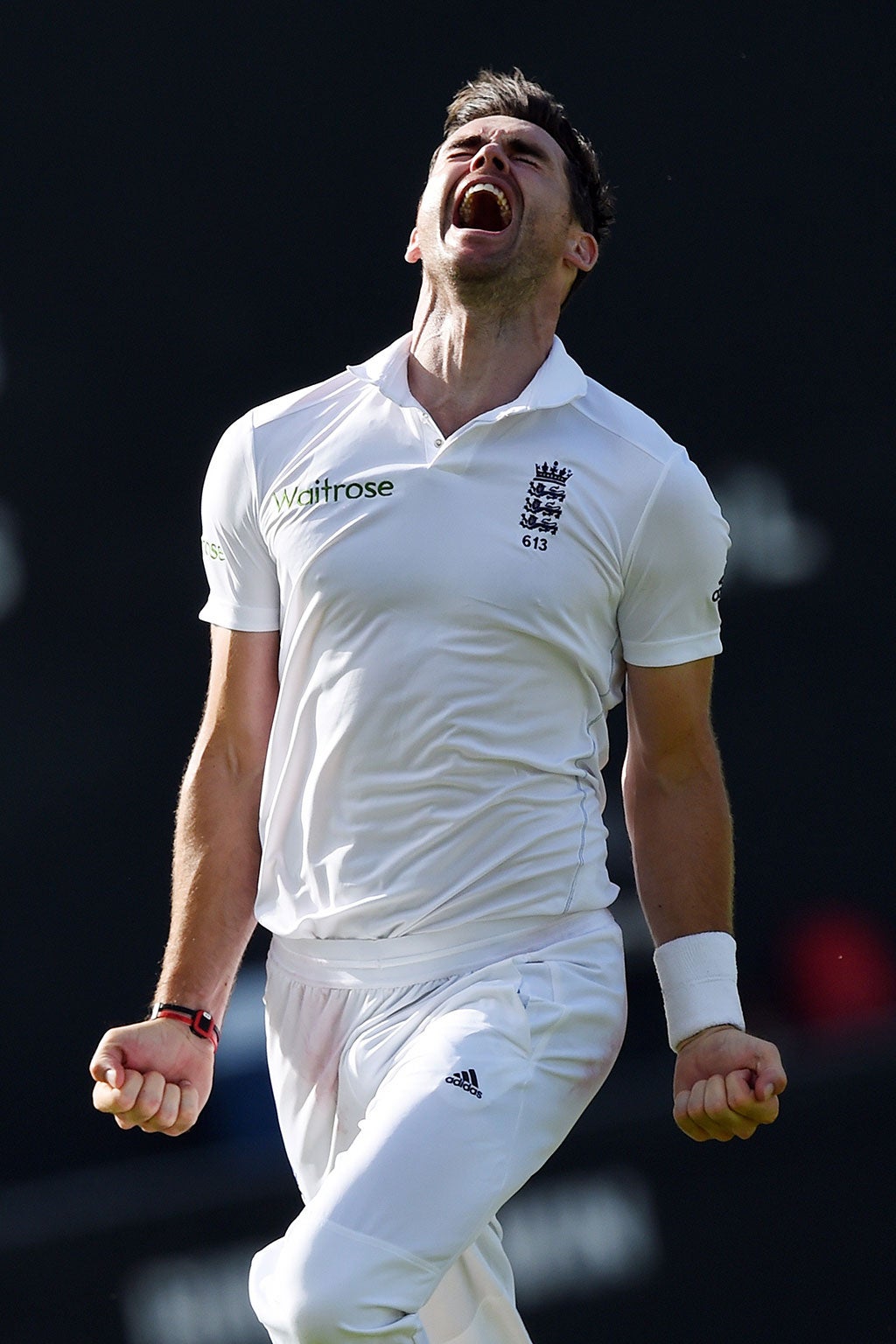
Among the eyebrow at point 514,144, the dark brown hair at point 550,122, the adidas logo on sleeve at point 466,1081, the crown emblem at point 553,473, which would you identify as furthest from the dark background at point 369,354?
the adidas logo on sleeve at point 466,1081

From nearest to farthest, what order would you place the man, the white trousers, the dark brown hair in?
the white trousers, the man, the dark brown hair

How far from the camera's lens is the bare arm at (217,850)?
268cm

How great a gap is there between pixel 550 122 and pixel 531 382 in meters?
0.47

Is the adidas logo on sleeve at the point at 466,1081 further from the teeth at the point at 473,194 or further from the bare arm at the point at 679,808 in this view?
the teeth at the point at 473,194

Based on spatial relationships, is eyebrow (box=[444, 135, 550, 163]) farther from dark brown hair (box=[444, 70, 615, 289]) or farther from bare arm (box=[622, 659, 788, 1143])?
bare arm (box=[622, 659, 788, 1143])

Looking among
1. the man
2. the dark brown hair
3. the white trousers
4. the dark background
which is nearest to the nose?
the man

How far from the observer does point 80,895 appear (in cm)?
418

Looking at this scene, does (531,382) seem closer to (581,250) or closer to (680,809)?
(581,250)

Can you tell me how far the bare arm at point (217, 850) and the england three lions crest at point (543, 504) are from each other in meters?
0.42

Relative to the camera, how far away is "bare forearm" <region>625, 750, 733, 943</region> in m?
2.79

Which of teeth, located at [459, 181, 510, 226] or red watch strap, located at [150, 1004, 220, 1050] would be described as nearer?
red watch strap, located at [150, 1004, 220, 1050]

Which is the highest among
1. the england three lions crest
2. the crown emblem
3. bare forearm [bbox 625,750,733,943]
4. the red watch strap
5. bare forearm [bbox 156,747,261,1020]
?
the crown emblem

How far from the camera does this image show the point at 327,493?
2.72 meters

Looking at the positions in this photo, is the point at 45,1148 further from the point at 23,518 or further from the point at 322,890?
the point at 322,890
